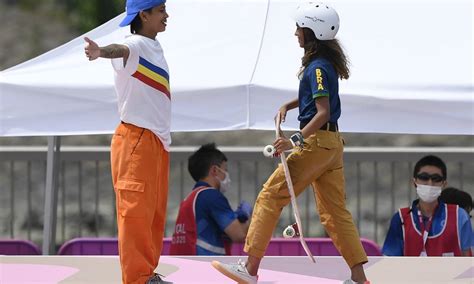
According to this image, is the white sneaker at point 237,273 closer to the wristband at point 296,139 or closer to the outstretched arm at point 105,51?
the wristband at point 296,139

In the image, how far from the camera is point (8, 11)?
27.6 metres

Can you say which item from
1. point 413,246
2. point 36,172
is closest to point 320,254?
point 413,246

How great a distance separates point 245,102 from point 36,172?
430 inches

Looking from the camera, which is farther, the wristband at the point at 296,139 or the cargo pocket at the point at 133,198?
the wristband at the point at 296,139

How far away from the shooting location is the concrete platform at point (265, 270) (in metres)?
7.97

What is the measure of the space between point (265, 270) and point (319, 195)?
965mm

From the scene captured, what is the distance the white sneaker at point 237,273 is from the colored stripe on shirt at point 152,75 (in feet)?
3.21

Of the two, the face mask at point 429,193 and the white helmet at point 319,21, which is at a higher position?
the white helmet at point 319,21

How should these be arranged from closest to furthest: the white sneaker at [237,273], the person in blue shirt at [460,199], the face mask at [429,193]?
the white sneaker at [237,273], the face mask at [429,193], the person in blue shirt at [460,199]

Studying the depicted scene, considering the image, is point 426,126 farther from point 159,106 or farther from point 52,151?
point 52,151

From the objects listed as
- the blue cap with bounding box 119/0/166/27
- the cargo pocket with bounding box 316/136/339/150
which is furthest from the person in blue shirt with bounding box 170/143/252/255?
the blue cap with bounding box 119/0/166/27

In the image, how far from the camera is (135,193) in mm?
7012

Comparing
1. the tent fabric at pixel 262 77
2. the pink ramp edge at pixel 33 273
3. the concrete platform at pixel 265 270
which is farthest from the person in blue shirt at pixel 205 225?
the pink ramp edge at pixel 33 273

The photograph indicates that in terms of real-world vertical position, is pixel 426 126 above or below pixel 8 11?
below
